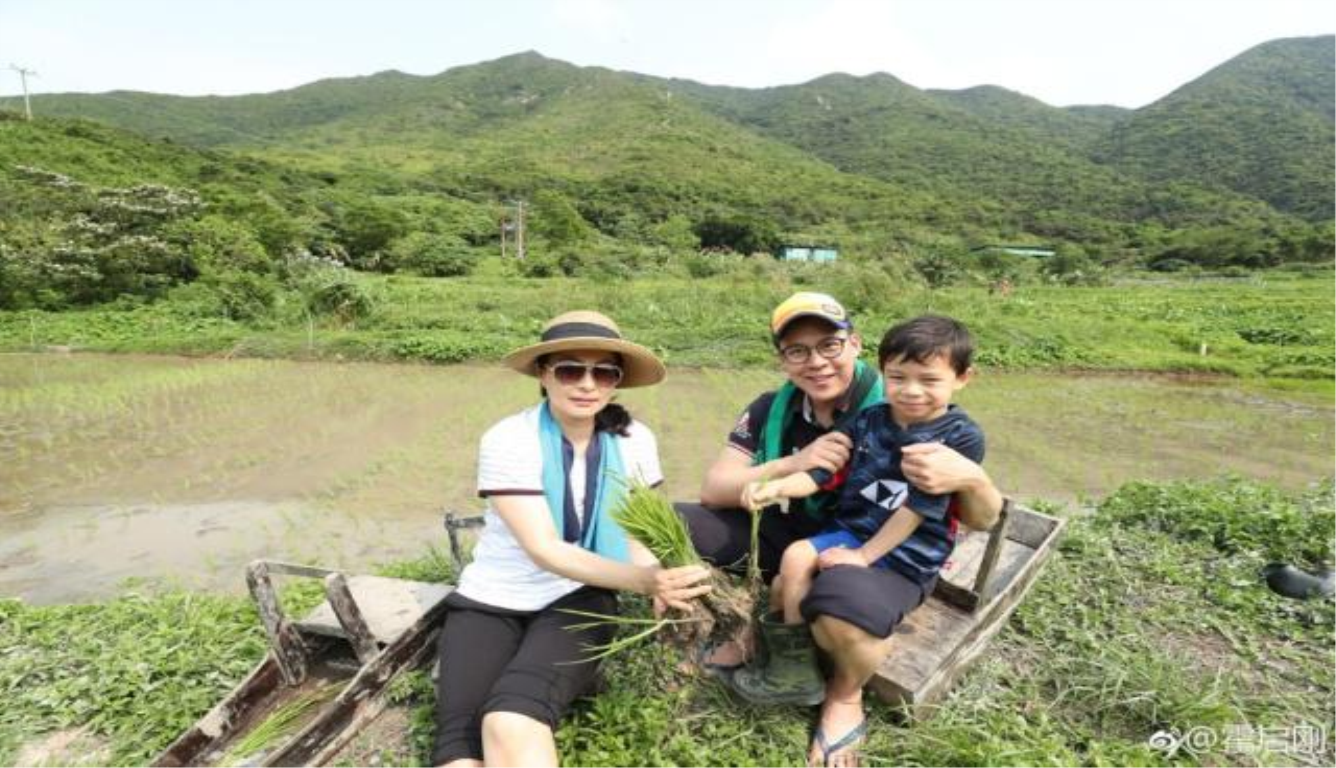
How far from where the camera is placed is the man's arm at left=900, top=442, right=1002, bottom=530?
198 centimetres

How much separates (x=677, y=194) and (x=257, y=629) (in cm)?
5694

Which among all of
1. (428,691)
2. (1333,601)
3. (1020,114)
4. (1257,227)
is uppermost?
(1020,114)

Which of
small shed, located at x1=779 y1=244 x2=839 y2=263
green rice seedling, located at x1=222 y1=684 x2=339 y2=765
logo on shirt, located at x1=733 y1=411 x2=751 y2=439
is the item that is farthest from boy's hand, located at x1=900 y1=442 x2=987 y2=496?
small shed, located at x1=779 y1=244 x2=839 y2=263

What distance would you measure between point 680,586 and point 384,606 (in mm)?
1926

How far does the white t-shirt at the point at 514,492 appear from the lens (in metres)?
2.21

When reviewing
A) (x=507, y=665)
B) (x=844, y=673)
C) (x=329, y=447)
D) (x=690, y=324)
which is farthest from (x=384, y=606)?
(x=690, y=324)

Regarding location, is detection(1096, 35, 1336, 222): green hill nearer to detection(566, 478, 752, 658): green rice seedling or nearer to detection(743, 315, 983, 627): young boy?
detection(743, 315, 983, 627): young boy

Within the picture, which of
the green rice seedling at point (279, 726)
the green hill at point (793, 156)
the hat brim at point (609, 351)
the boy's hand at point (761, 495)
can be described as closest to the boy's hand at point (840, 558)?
the boy's hand at point (761, 495)

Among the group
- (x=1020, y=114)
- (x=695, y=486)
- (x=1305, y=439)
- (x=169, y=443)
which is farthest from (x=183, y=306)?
(x=1020, y=114)

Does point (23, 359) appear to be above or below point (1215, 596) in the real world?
below

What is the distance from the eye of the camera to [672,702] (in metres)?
2.43

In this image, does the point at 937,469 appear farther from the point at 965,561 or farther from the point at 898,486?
the point at 965,561

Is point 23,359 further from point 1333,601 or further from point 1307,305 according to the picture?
point 1307,305

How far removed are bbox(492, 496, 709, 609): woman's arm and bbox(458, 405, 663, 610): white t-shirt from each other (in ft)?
0.14
